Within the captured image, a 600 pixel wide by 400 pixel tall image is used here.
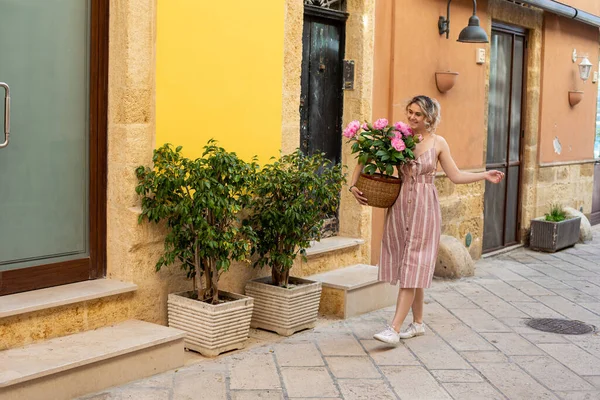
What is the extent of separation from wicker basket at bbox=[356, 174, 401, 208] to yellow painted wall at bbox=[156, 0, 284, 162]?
3.32 ft

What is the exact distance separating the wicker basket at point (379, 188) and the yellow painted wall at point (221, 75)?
101cm

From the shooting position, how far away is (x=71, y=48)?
4.98m

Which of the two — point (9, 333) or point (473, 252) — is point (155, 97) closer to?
point (9, 333)

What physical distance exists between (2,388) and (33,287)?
1.02m

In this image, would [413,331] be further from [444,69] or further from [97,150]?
[444,69]

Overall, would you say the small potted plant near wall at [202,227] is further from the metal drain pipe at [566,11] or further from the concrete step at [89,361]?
the metal drain pipe at [566,11]

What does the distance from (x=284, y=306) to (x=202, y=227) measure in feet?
3.12

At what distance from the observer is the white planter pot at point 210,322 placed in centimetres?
505

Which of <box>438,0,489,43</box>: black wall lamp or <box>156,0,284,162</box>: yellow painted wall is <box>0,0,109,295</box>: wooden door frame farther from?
<box>438,0,489,43</box>: black wall lamp

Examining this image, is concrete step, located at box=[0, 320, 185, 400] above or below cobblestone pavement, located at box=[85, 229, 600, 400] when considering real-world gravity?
above

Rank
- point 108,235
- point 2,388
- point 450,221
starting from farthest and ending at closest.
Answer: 1. point 450,221
2. point 108,235
3. point 2,388

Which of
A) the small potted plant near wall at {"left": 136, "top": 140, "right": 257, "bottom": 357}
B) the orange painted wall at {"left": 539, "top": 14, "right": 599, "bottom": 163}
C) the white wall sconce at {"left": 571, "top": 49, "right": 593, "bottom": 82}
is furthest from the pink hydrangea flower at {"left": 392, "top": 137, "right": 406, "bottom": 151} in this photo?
the white wall sconce at {"left": 571, "top": 49, "right": 593, "bottom": 82}

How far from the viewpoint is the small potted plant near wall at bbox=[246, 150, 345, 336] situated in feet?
18.4

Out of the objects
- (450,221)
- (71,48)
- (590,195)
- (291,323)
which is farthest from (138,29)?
(590,195)
